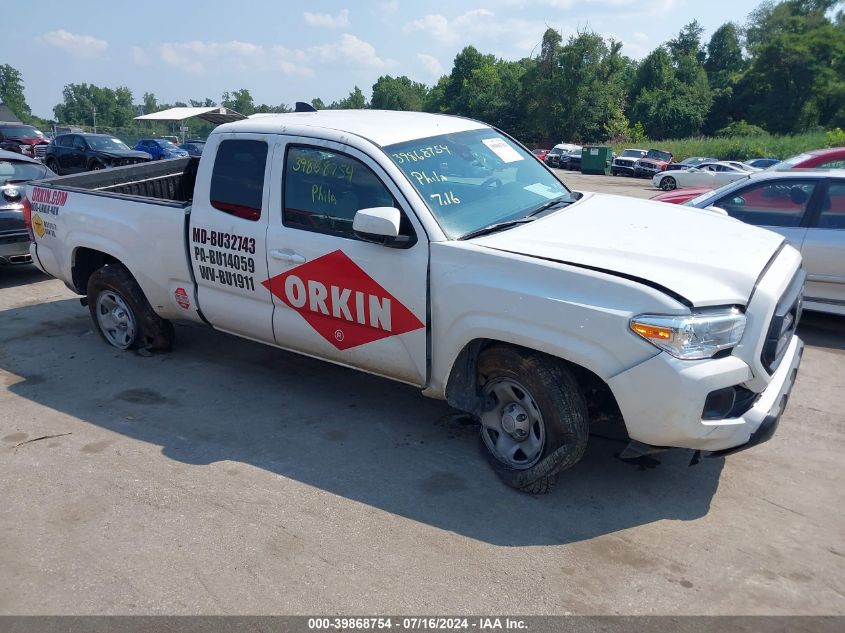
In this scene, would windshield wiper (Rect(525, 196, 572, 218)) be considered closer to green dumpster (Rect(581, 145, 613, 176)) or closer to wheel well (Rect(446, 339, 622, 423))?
wheel well (Rect(446, 339, 622, 423))

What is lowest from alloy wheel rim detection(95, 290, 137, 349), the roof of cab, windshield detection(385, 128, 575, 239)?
alloy wheel rim detection(95, 290, 137, 349)

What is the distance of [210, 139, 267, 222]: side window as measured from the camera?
15.9ft

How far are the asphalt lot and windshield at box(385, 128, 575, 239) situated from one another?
144 cm

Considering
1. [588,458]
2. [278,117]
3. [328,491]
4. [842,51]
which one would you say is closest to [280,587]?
[328,491]

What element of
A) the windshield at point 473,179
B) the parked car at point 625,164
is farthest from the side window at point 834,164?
the parked car at point 625,164

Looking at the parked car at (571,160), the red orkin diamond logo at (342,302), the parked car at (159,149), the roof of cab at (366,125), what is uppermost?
the roof of cab at (366,125)

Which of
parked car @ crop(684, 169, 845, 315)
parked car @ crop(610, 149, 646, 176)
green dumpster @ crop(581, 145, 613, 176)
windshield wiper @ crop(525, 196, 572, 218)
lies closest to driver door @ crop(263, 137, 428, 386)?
windshield wiper @ crop(525, 196, 572, 218)

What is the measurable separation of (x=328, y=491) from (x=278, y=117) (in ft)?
9.34

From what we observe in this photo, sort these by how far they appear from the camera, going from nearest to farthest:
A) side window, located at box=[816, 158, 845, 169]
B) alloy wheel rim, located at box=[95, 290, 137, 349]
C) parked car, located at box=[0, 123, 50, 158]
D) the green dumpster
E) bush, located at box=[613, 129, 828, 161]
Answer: alloy wheel rim, located at box=[95, 290, 137, 349], side window, located at box=[816, 158, 845, 169], parked car, located at box=[0, 123, 50, 158], the green dumpster, bush, located at box=[613, 129, 828, 161]

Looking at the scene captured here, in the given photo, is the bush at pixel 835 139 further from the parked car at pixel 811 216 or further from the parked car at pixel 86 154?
the parked car at pixel 811 216

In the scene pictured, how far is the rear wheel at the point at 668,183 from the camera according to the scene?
31020 mm

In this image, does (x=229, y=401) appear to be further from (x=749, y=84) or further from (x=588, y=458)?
(x=749, y=84)

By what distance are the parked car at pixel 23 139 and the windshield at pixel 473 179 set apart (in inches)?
1033

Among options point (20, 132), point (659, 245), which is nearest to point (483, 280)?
point (659, 245)
